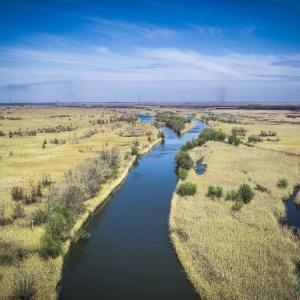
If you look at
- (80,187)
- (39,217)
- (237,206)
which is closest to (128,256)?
(39,217)

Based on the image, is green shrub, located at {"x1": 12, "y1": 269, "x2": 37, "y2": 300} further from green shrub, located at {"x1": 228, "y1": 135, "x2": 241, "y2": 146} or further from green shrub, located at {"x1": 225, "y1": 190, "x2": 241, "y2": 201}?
green shrub, located at {"x1": 228, "y1": 135, "x2": 241, "y2": 146}

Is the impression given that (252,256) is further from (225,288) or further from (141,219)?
(141,219)

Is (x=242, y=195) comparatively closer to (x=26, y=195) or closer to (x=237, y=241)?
(x=237, y=241)

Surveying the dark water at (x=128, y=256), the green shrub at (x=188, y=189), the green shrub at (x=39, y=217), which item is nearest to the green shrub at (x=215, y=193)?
the green shrub at (x=188, y=189)

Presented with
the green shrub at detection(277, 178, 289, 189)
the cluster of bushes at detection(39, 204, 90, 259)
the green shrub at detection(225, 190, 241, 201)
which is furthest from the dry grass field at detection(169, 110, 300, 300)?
the cluster of bushes at detection(39, 204, 90, 259)

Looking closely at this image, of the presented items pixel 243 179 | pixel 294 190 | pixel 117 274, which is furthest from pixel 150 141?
pixel 117 274
